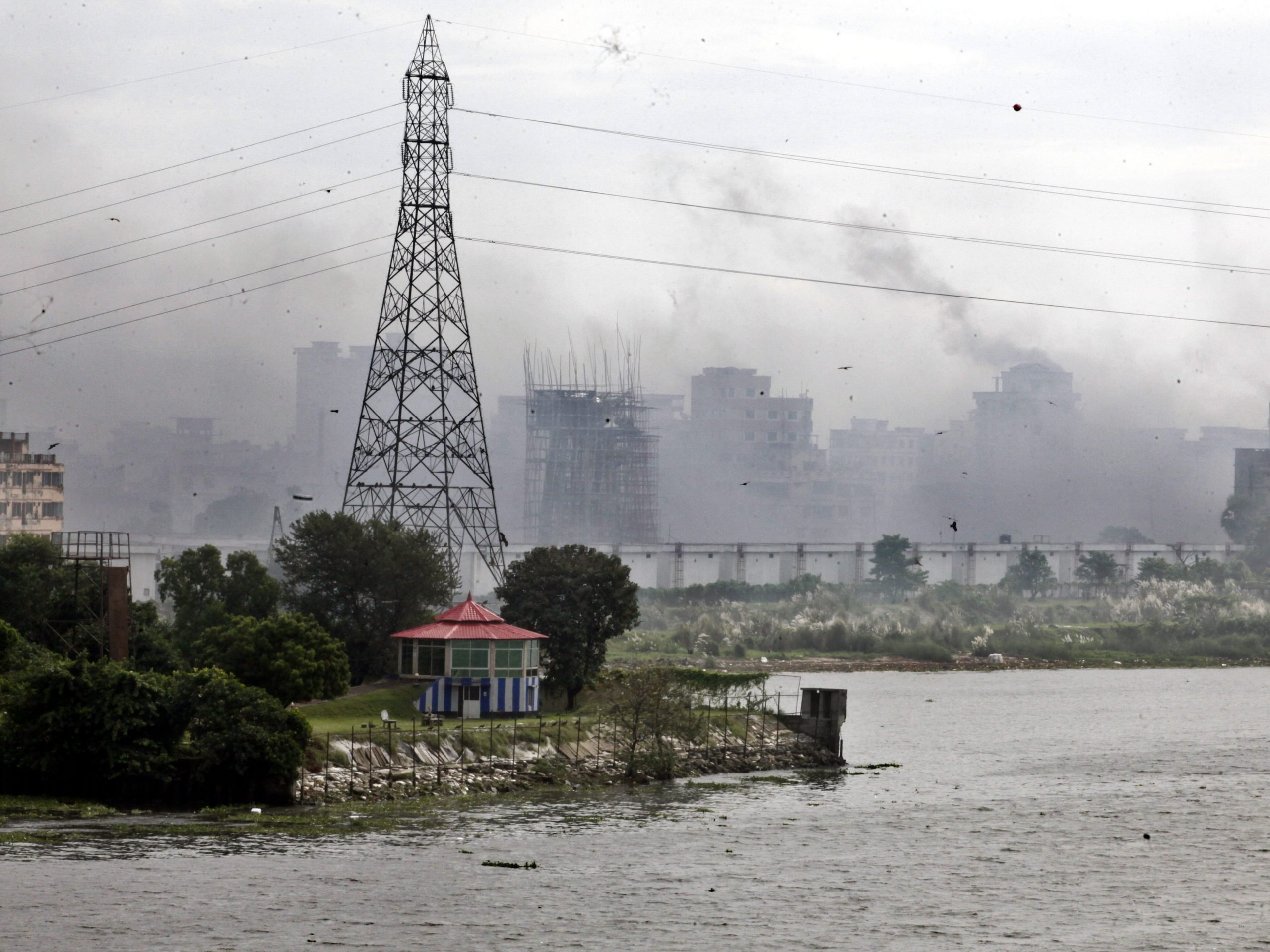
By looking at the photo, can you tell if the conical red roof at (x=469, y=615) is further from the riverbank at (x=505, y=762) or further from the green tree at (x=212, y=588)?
the green tree at (x=212, y=588)

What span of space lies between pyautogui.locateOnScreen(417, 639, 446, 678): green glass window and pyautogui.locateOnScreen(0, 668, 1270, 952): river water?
929 cm

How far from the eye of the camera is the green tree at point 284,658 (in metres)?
56.6

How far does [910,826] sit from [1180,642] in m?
101

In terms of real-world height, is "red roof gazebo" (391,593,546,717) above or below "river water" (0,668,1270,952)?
above

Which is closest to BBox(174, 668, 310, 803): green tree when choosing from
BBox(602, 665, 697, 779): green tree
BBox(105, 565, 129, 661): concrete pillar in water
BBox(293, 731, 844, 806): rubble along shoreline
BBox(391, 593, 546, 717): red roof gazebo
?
BBox(293, 731, 844, 806): rubble along shoreline

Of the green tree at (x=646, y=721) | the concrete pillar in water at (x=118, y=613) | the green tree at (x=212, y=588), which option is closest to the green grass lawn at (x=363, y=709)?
the green tree at (x=646, y=721)

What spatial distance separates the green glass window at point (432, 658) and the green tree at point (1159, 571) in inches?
5720

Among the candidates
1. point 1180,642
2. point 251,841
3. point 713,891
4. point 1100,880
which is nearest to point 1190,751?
point 1100,880

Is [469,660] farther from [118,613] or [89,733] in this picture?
[89,733]

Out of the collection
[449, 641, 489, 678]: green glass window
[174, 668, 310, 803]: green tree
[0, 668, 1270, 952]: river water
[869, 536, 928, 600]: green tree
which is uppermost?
[869, 536, 928, 600]: green tree

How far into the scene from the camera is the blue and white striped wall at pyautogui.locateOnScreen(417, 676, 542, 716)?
60.8 meters

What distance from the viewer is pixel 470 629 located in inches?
2436

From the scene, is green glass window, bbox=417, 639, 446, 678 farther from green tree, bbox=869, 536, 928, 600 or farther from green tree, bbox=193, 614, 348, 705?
green tree, bbox=869, 536, 928, 600

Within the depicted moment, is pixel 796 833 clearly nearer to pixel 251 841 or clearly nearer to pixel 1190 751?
pixel 251 841
